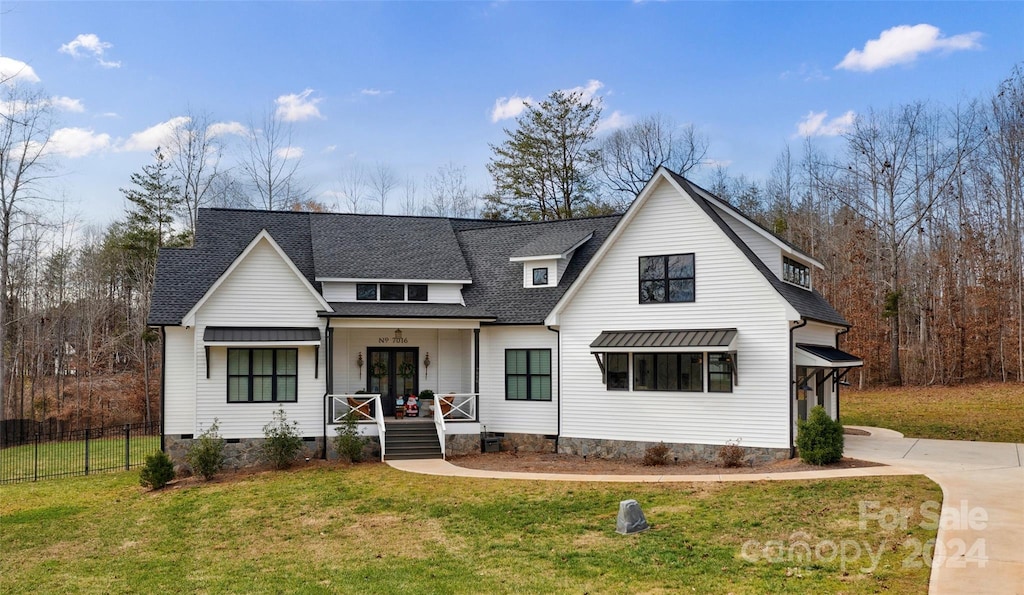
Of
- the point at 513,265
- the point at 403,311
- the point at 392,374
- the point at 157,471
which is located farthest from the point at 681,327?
the point at 157,471

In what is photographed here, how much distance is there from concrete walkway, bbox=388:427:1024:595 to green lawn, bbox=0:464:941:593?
42 cm

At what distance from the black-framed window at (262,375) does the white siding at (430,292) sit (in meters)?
2.22

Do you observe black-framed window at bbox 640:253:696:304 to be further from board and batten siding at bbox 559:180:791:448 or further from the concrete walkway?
the concrete walkway

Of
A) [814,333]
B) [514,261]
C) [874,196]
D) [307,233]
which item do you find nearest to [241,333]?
[307,233]

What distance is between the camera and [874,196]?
35.5 meters

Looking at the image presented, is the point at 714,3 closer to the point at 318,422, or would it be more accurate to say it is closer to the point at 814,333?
the point at 814,333

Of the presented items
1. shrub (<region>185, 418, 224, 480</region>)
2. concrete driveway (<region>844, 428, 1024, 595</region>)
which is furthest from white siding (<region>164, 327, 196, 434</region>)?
concrete driveway (<region>844, 428, 1024, 595</region>)

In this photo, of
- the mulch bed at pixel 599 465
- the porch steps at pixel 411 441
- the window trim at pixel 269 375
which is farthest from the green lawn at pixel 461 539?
the window trim at pixel 269 375

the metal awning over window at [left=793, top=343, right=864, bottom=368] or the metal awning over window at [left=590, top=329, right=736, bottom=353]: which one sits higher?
the metal awning over window at [left=590, top=329, right=736, bottom=353]

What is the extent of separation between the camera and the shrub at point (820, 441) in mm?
15227

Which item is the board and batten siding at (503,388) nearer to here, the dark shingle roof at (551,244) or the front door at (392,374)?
the front door at (392,374)

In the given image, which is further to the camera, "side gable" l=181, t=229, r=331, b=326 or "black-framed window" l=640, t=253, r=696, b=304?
"side gable" l=181, t=229, r=331, b=326

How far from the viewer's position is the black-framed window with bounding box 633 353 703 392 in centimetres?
1789

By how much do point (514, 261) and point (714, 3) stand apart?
30.8 ft
